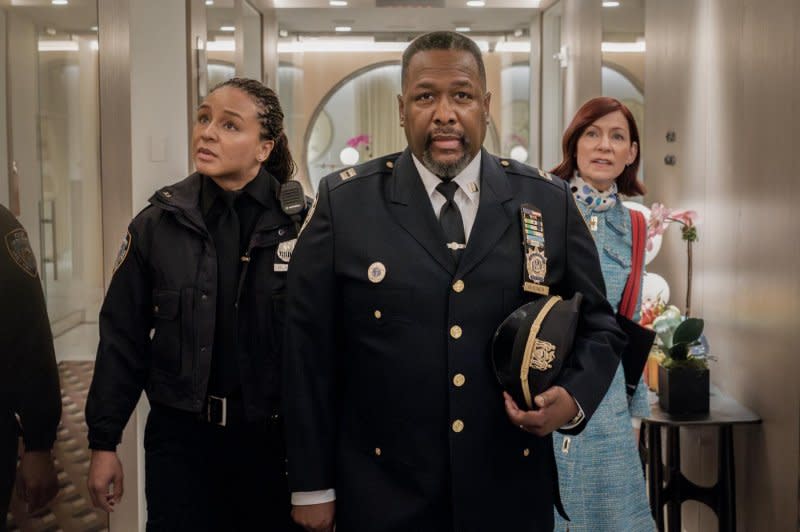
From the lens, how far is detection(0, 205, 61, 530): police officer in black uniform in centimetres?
220

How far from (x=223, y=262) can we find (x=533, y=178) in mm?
857

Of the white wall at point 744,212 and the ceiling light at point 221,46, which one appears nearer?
the white wall at point 744,212

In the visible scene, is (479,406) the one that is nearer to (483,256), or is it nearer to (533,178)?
(483,256)

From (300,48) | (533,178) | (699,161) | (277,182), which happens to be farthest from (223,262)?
(300,48)

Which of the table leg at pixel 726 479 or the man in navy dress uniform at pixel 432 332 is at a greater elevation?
the man in navy dress uniform at pixel 432 332

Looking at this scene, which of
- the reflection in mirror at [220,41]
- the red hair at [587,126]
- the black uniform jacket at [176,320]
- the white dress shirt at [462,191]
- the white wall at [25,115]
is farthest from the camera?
the reflection in mirror at [220,41]

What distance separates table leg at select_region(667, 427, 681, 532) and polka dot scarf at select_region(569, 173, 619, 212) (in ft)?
3.45

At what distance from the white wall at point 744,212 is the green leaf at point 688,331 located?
0.19 meters

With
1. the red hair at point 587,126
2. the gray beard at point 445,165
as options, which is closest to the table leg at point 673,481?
the red hair at point 587,126

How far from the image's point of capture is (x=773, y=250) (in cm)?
301

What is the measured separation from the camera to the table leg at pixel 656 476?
135 inches

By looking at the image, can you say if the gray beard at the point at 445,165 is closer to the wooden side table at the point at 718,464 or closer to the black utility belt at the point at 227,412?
the black utility belt at the point at 227,412

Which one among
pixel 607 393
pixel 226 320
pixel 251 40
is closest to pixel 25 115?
pixel 226 320

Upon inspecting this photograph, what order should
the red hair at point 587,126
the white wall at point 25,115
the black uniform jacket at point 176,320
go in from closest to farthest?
the black uniform jacket at point 176,320
the white wall at point 25,115
the red hair at point 587,126
